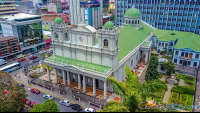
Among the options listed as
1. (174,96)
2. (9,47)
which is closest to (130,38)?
(174,96)

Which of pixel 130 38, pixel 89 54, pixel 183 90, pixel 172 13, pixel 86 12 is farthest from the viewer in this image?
pixel 86 12

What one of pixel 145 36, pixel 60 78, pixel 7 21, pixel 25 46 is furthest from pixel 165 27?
pixel 7 21

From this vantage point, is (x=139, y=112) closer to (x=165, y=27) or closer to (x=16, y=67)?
(x=16, y=67)

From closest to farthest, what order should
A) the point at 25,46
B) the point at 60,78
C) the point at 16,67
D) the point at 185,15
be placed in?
1. the point at 60,78
2. the point at 16,67
3. the point at 25,46
4. the point at 185,15

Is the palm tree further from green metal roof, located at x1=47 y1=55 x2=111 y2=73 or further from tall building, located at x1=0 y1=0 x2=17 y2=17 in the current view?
tall building, located at x1=0 y1=0 x2=17 y2=17

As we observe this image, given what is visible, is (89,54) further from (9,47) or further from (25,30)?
(25,30)

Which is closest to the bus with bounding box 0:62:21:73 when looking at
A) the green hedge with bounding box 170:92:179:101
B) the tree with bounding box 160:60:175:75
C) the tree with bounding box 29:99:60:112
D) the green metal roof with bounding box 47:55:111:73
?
the green metal roof with bounding box 47:55:111:73
